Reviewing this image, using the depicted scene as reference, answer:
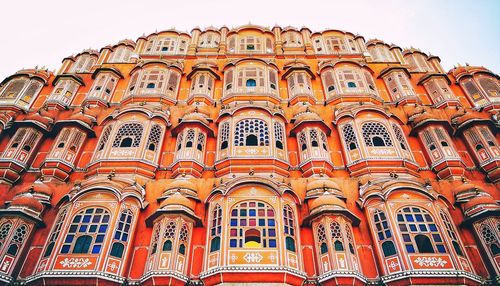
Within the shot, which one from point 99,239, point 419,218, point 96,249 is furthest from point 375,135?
point 96,249

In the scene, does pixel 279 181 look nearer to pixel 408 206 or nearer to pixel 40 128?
pixel 408 206

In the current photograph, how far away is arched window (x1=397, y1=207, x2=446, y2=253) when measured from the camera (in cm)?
1452

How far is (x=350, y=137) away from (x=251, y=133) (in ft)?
16.9

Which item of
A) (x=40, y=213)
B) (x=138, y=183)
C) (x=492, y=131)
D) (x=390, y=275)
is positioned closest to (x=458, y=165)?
(x=492, y=131)

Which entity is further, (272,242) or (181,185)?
(181,185)

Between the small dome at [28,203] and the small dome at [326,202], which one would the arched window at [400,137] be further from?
the small dome at [28,203]

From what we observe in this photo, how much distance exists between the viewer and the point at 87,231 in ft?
49.4

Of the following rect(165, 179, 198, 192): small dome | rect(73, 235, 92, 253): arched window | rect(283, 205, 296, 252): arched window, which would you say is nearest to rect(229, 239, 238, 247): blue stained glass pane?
rect(283, 205, 296, 252): arched window

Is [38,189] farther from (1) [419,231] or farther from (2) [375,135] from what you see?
(2) [375,135]

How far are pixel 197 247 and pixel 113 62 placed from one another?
17608 mm

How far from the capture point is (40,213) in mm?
16172

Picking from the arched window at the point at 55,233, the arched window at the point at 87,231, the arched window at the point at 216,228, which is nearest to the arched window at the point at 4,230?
the arched window at the point at 55,233

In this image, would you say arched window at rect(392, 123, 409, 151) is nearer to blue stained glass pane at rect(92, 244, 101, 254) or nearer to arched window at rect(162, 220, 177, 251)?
arched window at rect(162, 220, 177, 251)

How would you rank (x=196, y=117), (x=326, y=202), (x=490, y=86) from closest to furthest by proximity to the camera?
(x=326, y=202)
(x=196, y=117)
(x=490, y=86)
